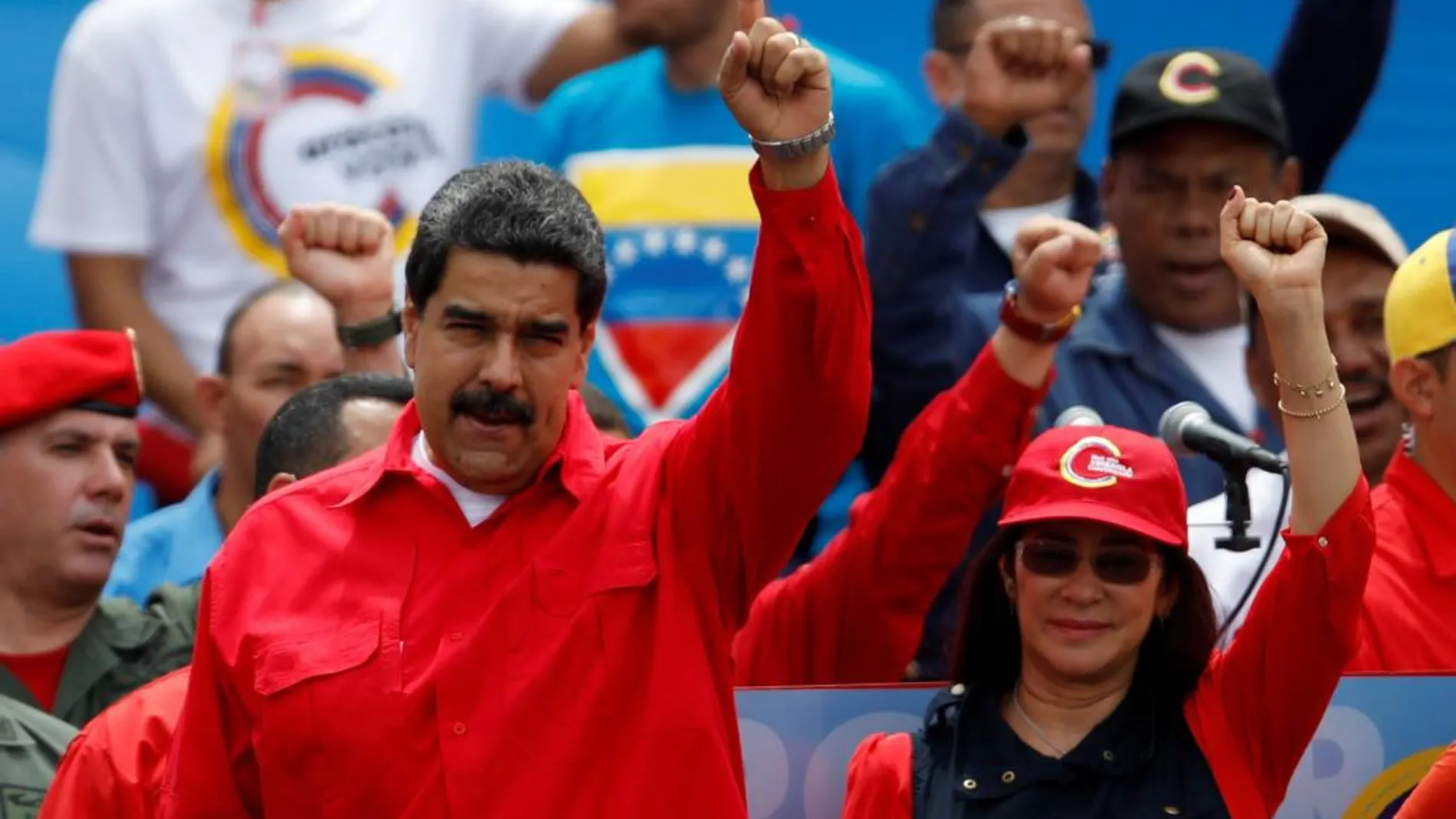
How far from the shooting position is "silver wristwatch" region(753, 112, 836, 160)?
10.4 feet

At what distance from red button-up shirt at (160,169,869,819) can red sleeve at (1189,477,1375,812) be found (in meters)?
0.72

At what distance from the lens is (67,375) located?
4961 mm

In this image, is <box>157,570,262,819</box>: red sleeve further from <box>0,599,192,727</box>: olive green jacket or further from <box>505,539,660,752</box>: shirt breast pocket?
<box>0,599,192,727</box>: olive green jacket

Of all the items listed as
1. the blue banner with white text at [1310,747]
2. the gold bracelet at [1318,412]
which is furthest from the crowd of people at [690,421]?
the blue banner with white text at [1310,747]

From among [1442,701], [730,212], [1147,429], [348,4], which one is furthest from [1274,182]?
[348,4]

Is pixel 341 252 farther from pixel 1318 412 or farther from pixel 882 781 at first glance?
pixel 1318 412

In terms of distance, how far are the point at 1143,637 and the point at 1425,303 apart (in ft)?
2.99

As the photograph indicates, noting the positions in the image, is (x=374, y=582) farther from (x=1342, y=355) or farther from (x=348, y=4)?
(x=348, y=4)

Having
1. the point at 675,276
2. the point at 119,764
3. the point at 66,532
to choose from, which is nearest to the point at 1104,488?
the point at 119,764

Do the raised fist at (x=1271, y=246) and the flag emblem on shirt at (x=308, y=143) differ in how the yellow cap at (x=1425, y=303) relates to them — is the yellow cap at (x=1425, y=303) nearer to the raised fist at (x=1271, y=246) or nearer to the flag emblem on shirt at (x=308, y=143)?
the raised fist at (x=1271, y=246)

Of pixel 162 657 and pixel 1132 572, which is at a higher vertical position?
pixel 1132 572

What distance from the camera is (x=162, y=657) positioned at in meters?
4.87

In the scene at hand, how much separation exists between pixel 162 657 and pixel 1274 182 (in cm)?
241

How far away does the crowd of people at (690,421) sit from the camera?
333cm
